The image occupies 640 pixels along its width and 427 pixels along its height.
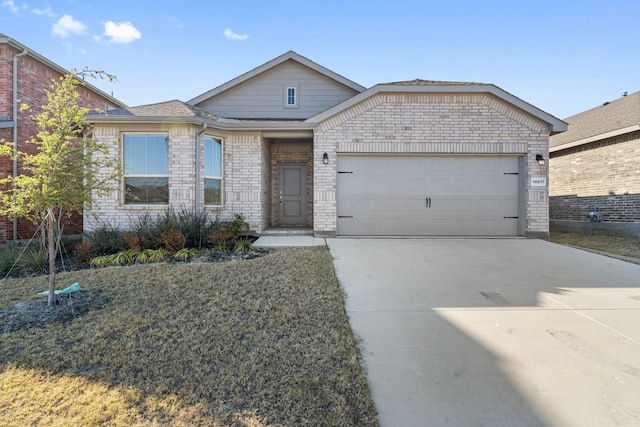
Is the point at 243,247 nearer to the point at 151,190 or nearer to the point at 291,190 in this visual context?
the point at 151,190

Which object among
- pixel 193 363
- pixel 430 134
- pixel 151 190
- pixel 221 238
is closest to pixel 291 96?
pixel 430 134

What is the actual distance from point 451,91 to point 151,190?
854 cm

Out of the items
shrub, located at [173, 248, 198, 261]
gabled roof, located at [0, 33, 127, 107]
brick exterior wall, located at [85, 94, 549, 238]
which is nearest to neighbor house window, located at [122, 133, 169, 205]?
brick exterior wall, located at [85, 94, 549, 238]

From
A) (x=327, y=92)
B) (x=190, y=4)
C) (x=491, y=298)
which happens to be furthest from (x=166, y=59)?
(x=491, y=298)

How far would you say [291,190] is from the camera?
10.9 m

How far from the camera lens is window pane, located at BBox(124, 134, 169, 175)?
7887mm

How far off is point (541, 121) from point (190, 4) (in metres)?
10.8

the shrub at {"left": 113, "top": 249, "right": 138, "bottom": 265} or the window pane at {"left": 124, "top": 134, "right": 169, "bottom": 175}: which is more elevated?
the window pane at {"left": 124, "top": 134, "right": 169, "bottom": 175}

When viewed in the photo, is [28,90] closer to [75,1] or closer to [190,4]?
[75,1]

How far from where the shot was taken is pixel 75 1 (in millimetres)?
8227

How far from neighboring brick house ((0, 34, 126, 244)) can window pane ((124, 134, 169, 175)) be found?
9.08ft

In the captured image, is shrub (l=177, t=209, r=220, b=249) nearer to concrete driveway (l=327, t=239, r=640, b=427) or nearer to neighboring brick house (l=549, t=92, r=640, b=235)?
concrete driveway (l=327, t=239, r=640, b=427)

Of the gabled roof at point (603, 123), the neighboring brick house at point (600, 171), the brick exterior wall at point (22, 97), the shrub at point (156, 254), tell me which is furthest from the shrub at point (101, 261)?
the gabled roof at point (603, 123)

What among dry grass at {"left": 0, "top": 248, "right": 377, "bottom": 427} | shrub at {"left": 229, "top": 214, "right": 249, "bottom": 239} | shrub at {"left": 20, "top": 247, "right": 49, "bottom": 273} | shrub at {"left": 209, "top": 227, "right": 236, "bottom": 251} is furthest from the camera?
shrub at {"left": 229, "top": 214, "right": 249, "bottom": 239}
